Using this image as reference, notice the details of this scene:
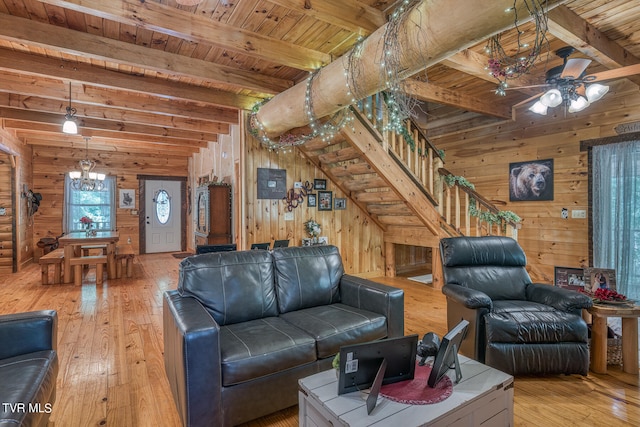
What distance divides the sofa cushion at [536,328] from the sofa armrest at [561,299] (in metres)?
0.07

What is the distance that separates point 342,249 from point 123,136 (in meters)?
4.93

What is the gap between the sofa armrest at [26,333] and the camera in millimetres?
1637

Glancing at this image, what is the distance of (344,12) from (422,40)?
40.2 inches

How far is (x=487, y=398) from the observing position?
1432 mm

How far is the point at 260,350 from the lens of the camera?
180 cm

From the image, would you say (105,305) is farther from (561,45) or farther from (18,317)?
(561,45)

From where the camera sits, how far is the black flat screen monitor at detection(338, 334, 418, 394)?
136cm

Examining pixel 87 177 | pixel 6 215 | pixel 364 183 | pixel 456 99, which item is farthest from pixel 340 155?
pixel 6 215

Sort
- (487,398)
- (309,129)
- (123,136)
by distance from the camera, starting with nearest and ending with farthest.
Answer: (487,398)
(309,129)
(123,136)

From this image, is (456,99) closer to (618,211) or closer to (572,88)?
(572,88)

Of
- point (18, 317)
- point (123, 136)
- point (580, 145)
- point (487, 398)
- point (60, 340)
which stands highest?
point (123, 136)

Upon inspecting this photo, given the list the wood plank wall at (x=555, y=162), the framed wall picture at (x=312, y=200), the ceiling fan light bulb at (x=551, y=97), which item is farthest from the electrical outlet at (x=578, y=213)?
the framed wall picture at (x=312, y=200)

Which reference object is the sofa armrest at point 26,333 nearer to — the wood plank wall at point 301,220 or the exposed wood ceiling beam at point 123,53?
the exposed wood ceiling beam at point 123,53

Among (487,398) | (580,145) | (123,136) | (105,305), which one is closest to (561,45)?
(580,145)
